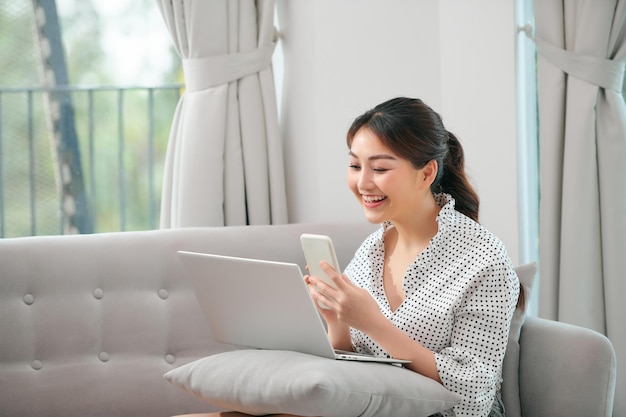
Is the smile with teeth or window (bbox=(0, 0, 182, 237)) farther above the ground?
window (bbox=(0, 0, 182, 237))

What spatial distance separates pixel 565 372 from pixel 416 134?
25.1 inches

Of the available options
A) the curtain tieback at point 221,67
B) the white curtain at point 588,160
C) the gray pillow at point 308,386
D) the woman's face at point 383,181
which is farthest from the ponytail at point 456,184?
the curtain tieback at point 221,67

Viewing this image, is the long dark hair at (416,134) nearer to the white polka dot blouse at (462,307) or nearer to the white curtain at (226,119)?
the white polka dot blouse at (462,307)

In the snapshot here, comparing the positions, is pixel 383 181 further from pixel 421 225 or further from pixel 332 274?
pixel 332 274

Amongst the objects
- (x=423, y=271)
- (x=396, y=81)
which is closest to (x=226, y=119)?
(x=396, y=81)

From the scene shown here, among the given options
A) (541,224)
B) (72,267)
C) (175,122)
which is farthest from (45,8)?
(541,224)

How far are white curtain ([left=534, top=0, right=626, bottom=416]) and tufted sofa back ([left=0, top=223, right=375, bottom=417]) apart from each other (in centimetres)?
100

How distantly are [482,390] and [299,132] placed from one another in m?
1.39

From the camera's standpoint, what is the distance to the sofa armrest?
1876mm

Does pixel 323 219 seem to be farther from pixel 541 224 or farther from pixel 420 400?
pixel 420 400

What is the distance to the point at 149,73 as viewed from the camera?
3.33 metres

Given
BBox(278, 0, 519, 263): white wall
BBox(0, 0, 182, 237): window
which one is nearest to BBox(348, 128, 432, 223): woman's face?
BBox(278, 0, 519, 263): white wall

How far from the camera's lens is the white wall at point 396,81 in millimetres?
2873

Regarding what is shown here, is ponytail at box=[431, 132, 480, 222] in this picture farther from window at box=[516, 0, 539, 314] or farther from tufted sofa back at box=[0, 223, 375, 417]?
window at box=[516, 0, 539, 314]
